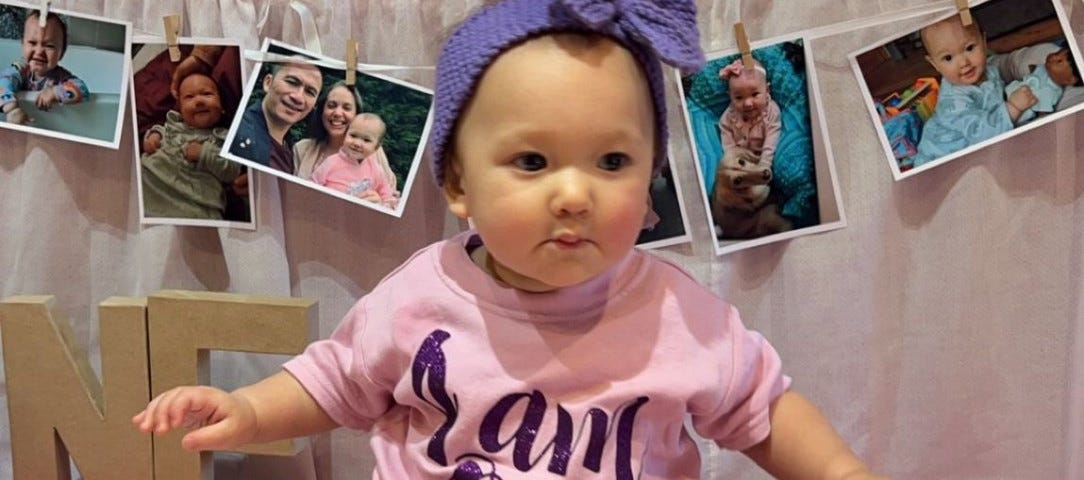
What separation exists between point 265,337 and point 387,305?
0.29 meters

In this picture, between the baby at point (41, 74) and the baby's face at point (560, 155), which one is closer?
the baby's face at point (560, 155)

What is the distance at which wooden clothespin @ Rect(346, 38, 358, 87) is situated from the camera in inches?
40.6

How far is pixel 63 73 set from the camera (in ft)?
3.53

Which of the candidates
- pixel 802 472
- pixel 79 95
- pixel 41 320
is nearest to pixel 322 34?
pixel 79 95

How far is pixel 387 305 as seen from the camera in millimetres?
816

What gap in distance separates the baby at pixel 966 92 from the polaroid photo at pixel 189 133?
2.40 feet

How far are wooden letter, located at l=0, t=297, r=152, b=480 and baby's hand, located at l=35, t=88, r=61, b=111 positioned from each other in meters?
0.21

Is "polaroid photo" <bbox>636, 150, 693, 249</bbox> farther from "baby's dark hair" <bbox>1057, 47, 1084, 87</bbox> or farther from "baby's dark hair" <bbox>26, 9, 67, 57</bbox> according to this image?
"baby's dark hair" <bbox>26, 9, 67, 57</bbox>

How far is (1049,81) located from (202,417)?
0.87 metres

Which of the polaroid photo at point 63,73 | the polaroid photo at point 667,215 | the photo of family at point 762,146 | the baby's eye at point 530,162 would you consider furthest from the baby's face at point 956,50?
the polaroid photo at point 63,73

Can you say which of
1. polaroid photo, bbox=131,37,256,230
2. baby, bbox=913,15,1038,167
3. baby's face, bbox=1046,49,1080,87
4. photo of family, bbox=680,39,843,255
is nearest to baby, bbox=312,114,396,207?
polaroid photo, bbox=131,37,256,230

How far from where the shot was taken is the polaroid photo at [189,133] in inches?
41.7

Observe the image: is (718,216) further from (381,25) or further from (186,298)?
(186,298)

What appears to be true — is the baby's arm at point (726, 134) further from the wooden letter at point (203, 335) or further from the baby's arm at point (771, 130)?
the wooden letter at point (203, 335)
